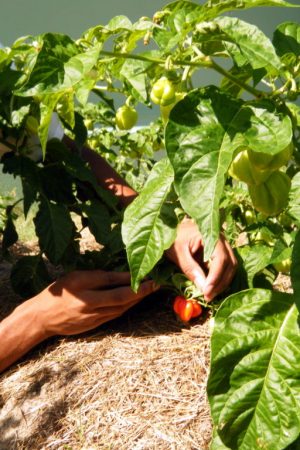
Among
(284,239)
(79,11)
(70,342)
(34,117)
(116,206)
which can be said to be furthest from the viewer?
(79,11)

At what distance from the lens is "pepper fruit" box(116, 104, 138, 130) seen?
1909mm

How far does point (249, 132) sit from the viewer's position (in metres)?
0.86

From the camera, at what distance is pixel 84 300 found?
189 centimetres

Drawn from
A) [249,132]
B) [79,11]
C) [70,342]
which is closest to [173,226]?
[249,132]

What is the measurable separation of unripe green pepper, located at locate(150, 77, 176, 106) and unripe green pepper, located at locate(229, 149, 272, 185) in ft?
0.56

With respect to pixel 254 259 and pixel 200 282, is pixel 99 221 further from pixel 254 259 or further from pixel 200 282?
pixel 254 259

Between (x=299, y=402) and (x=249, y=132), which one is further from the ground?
(x=249, y=132)

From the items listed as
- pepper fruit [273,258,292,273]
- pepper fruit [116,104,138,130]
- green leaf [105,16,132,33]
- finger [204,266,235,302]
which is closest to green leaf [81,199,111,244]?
pepper fruit [116,104,138,130]

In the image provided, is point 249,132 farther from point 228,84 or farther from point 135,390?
point 135,390

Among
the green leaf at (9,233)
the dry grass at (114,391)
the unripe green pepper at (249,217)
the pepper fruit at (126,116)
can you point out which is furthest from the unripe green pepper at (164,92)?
the green leaf at (9,233)

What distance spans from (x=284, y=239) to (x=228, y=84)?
61cm

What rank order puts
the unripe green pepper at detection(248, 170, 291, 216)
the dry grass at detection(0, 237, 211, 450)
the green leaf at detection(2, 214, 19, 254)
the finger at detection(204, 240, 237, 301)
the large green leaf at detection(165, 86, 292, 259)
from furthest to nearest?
1. the green leaf at detection(2, 214, 19, 254)
2. the finger at detection(204, 240, 237, 301)
3. the dry grass at detection(0, 237, 211, 450)
4. the unripe green pepper at detection(248, 170, 291, 216)
5. the large green leaf at detection(165, 86, 292, 259)

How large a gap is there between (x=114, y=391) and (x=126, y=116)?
945 millimetres

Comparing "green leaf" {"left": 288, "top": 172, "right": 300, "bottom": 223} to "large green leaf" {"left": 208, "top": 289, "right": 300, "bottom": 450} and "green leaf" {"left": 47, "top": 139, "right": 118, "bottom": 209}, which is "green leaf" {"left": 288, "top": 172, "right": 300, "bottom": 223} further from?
"green leaf" {"left": 47, "top": 139, "right": 118, "bottom": 209}
